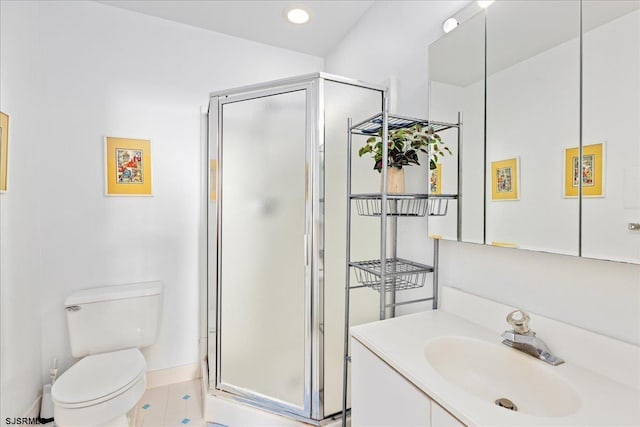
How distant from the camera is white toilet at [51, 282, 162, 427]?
137 cm

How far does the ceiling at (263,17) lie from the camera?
188 cm

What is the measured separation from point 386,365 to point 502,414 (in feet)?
1.08

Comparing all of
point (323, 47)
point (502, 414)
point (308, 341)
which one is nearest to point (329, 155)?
point (308, 341)

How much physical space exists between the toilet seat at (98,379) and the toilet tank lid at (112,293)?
0.32 metres

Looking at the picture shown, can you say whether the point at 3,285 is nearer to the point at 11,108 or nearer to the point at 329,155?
the point at 11,108

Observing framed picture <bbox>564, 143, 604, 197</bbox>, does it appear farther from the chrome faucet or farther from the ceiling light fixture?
the ceiling light fixture

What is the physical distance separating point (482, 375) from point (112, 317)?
1954mm

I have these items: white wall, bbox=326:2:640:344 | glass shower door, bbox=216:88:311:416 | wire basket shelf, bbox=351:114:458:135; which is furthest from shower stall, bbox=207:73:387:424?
white wall, bbox=326:2:640:344

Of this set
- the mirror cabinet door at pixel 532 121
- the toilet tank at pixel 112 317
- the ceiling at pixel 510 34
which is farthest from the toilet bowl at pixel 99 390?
the ceiling at pixel 510 34

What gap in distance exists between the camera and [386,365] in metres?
0.90

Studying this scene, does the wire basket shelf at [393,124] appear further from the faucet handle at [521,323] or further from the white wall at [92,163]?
the white wall at [92,163]

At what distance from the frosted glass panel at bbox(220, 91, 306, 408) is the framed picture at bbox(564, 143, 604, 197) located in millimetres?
1029

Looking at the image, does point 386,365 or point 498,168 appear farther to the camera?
point 498,168

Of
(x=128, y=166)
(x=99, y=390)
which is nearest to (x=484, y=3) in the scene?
(x=128, y=166)
